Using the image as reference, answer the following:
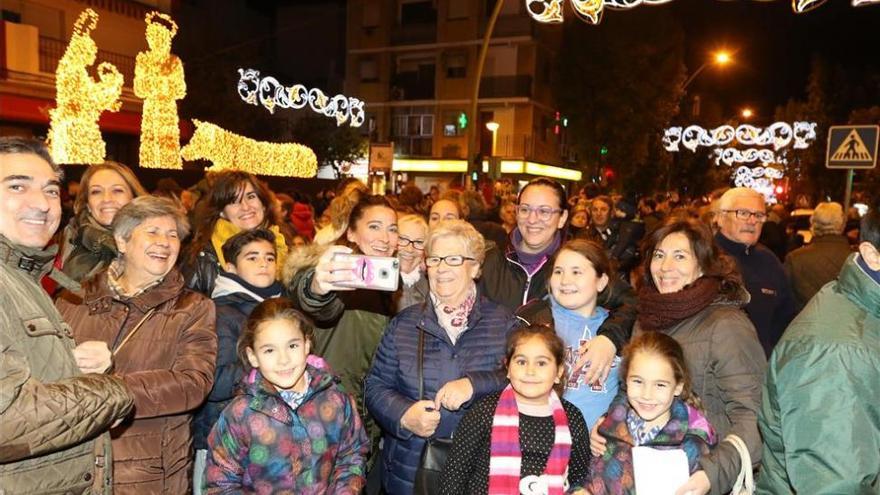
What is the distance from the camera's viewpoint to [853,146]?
8109mm

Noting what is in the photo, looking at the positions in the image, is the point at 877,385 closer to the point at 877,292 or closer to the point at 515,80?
the point at 877,292

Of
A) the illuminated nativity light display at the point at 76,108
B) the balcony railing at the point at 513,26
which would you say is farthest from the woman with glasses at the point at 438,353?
the balcony railing at the point at 513,26

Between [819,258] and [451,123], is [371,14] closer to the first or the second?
[451,123]

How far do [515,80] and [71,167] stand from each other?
81.0 ft

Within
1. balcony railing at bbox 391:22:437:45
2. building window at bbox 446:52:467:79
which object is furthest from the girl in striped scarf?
balcony railing at bbox 391:22:437:45

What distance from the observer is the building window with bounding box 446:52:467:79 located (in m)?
34.3

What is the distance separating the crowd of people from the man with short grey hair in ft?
12.9

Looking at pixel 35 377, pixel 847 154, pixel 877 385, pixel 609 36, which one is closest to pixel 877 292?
pixel 877 385

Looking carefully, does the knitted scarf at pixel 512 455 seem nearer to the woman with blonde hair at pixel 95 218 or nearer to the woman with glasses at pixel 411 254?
the woman with glasses at pixel 411 254

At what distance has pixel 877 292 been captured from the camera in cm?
213

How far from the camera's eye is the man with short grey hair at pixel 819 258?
642 centimetres

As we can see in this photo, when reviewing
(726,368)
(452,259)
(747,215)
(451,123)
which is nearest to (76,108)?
(452,259)

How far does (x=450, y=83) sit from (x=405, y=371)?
32969 mm

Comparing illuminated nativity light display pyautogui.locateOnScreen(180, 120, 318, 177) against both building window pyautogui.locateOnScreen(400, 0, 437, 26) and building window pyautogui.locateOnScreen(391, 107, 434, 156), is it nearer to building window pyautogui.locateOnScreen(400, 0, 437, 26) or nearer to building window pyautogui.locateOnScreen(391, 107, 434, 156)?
building window pyautogui.locateOnScreen(391, 107, 434, 156)
